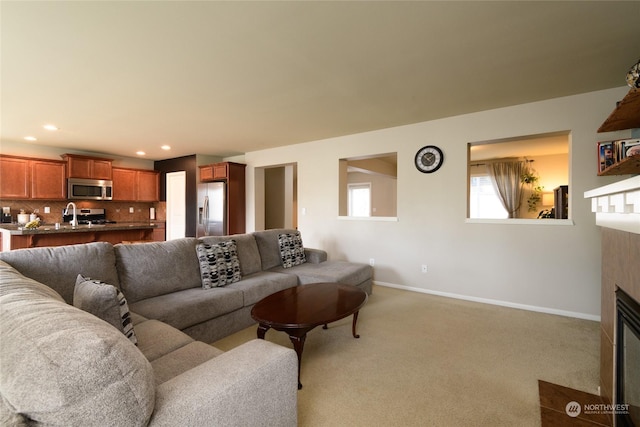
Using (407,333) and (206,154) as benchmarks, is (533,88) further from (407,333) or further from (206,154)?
(206,154)

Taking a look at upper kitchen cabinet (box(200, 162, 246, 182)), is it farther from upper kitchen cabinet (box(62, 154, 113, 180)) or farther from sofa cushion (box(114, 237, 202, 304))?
sofa cushion (box(114, 237, 202, 304))

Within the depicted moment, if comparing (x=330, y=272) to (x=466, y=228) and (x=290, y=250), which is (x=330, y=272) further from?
(x=466, y=228)

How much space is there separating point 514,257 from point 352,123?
2.63 metres

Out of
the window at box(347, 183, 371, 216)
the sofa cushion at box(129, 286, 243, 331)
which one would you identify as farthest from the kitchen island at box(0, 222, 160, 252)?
the window at box(347, 183, 371, 216)

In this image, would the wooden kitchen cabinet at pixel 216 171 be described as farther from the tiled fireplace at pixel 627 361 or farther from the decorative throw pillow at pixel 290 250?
the tiled fireplace at pixel 627 361

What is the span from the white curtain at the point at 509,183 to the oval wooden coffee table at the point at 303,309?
5417 mm

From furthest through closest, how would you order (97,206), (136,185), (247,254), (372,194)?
(372,194) < (136,185) < (97,206) < (247,254)

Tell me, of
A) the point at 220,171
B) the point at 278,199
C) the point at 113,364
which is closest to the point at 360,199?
the point at 278,199

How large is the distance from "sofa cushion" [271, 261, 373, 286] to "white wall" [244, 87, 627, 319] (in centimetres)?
86

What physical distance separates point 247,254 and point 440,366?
2155 millimetres

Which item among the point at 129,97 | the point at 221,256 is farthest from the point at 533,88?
the point at 129,97

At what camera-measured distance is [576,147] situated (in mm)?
2977

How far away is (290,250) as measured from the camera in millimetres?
3641

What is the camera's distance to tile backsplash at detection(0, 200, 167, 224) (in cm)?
529
